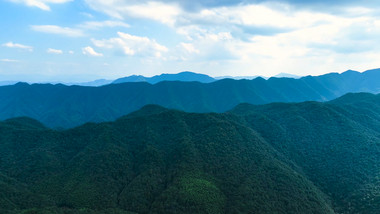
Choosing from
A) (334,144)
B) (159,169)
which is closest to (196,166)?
(159,169)

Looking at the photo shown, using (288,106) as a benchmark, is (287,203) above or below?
below

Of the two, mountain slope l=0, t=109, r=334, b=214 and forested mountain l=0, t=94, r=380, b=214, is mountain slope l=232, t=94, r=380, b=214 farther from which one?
mountain slope l=0, t=109, r=334, b=214

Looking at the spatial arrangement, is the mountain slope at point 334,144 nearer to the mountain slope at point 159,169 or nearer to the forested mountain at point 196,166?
the forested mountain at point 196,166

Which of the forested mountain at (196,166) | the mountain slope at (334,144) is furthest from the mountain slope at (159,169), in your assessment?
the mountain slope at (334,144)

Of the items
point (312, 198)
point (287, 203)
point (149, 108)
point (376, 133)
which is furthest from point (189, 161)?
point (376, 133)

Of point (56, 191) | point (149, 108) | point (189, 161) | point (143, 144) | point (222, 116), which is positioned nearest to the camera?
point (56, 191)

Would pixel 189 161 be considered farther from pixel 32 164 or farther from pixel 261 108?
pixel 261 108

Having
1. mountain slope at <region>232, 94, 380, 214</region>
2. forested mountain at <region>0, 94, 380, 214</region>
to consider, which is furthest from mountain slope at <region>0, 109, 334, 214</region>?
mountain slope at <region>232, 94, 380, 214</region>
